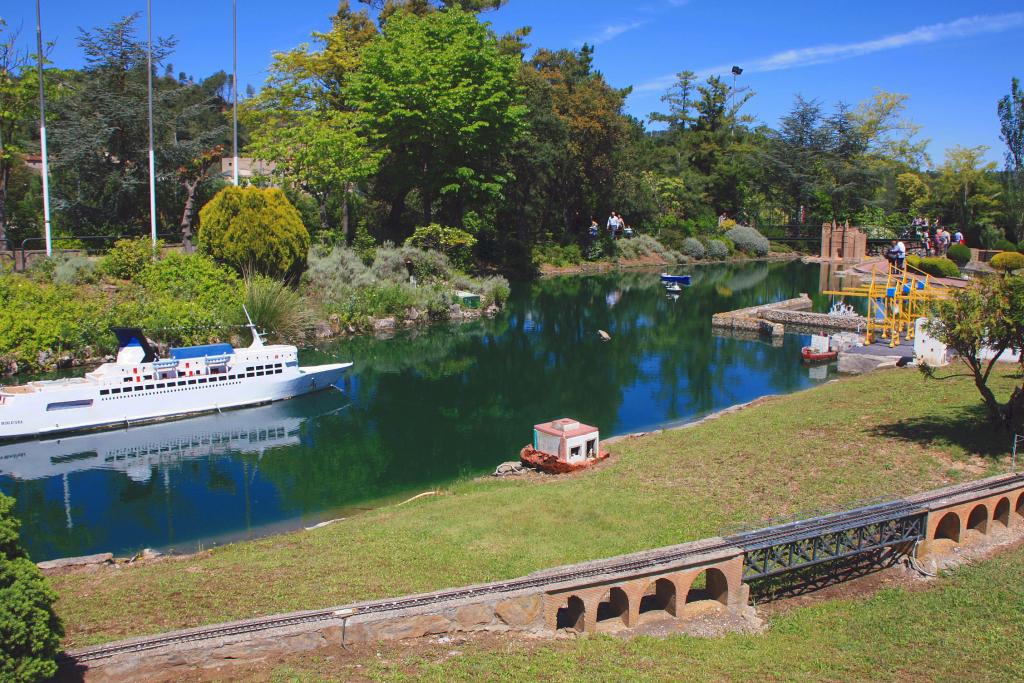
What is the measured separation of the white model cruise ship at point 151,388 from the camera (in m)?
21.9

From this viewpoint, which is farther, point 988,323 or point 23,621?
point 988,323

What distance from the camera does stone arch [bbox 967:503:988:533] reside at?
38.2 feet

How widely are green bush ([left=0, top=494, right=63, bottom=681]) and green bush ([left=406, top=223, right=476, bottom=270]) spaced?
3754 cm

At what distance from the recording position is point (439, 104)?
43125 mm

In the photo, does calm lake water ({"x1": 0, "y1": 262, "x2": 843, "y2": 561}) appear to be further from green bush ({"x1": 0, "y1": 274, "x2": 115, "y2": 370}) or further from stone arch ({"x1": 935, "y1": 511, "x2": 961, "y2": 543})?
stone arch ({"x1": 935, "y1": 511, "x2": 961, "y2": 543})

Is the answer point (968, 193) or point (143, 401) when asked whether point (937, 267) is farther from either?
point (143, 401)

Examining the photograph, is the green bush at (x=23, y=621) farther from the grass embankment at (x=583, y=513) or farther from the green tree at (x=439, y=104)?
the green tree at (x=439, y=104)

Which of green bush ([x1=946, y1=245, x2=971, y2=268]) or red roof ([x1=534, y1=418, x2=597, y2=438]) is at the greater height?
green bush ([x1=946, y1=245, x2=971, y2=268])

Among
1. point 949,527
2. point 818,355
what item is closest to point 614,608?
point 949,527

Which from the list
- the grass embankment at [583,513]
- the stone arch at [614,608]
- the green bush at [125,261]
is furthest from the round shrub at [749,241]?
the stone arch at [614,608]

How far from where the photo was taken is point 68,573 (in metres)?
12.1

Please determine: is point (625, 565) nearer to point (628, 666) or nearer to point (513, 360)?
point (628, 666)

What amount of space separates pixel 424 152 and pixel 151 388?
2672 centimetres

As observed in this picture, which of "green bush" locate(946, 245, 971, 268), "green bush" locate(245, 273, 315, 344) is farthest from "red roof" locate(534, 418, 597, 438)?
"green bush" locate(946, 245, 971, 268)
